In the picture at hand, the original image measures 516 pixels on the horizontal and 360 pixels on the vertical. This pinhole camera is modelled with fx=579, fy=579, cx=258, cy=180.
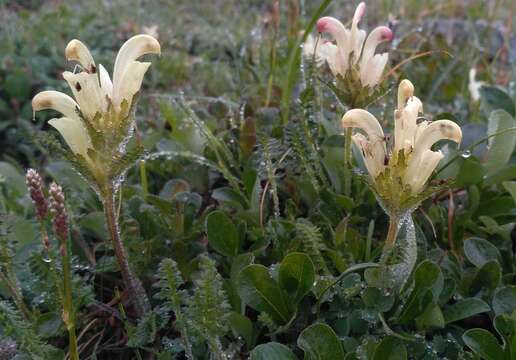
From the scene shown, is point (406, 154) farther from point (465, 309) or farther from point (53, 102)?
point (53, 102)

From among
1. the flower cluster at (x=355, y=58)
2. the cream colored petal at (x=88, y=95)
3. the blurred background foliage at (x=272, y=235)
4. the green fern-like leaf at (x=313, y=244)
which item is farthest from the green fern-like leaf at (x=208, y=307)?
the flower cluster at (x=355, y=58)

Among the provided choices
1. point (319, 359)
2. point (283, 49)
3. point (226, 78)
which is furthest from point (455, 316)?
point (226, 78)

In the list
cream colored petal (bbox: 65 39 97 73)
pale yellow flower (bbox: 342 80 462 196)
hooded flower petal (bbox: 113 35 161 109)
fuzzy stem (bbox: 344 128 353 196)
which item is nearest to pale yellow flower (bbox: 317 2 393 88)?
fuzzy stem (bbox: 344 128 353 196)

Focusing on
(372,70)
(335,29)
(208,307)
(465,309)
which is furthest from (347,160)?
(208,307)

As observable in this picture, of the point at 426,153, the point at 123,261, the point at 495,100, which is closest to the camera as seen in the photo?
the point at 426,153

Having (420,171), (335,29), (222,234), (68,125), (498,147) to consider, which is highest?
(335,29)

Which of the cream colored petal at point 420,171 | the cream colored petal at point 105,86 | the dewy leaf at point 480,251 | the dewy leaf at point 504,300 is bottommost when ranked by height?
the dewy leaf at point 504,300

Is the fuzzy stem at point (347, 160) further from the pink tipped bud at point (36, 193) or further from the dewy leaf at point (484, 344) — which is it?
the pink tipped bud at point (36, 193)

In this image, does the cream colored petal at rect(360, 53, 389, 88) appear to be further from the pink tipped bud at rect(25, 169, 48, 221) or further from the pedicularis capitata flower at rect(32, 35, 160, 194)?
the pink tipped bud at rect(25, 169, 48, 221)
